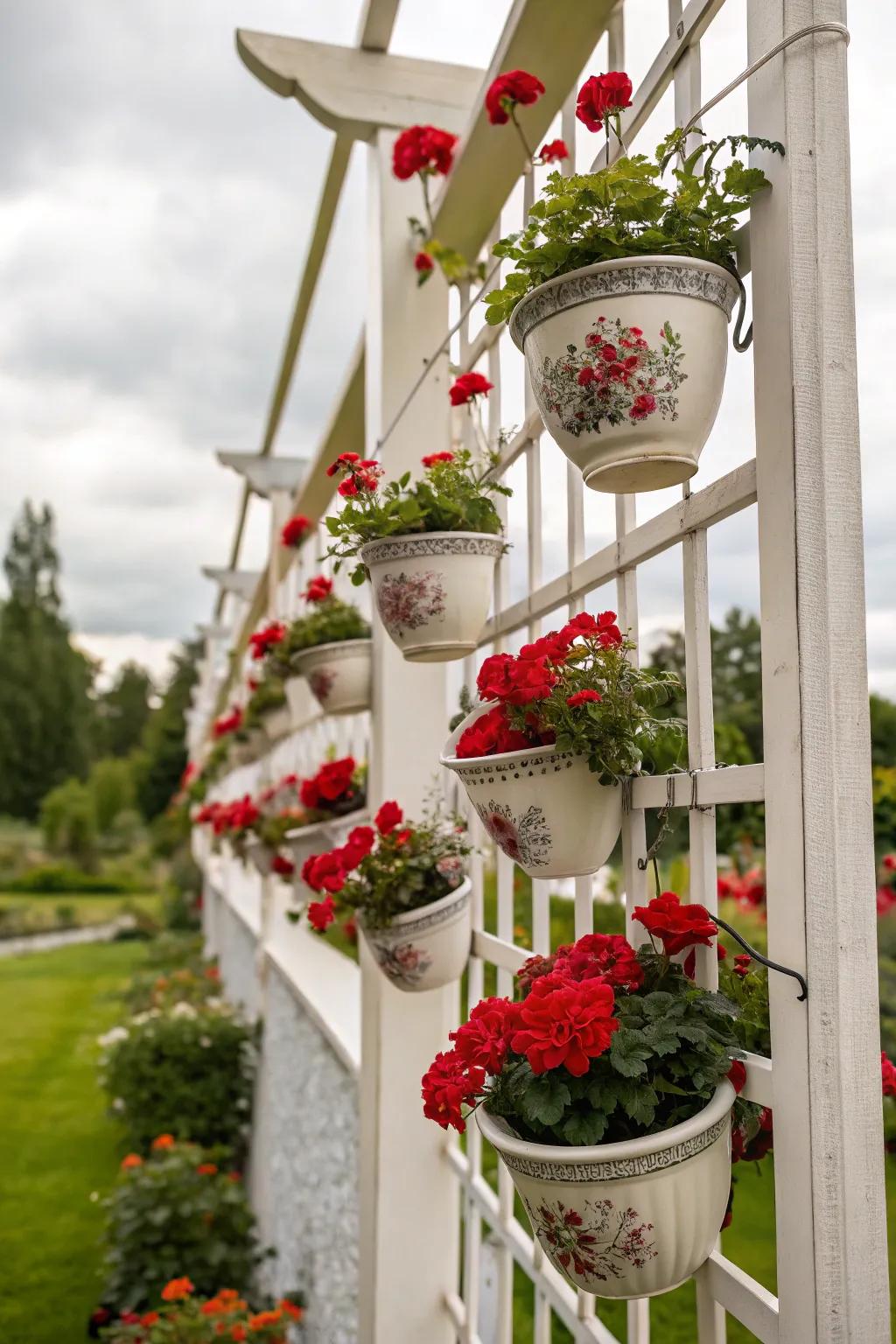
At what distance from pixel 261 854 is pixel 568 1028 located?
3.53 meters

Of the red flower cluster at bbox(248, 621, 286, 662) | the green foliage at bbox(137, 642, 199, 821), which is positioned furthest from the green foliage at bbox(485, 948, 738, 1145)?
the green foliage at bbox(137, 642, 199, 821)

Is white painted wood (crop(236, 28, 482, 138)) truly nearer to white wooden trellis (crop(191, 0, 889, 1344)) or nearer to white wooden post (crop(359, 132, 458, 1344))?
white wooden post (crop(359, 132, 458, 1344))

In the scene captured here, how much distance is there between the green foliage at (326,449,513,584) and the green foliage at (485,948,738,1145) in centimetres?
85

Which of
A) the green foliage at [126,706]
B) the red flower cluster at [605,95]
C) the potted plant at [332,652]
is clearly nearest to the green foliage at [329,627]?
the potted plant at [332,652]

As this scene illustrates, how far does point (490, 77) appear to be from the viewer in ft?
5.86

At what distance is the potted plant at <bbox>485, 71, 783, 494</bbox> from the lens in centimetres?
97

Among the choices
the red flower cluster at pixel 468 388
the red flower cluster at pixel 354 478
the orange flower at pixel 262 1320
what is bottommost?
the orange flower at pixel 262 1320

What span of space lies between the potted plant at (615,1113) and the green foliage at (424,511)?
79cm

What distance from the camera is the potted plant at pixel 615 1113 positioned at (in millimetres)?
918

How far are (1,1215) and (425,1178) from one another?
394cm

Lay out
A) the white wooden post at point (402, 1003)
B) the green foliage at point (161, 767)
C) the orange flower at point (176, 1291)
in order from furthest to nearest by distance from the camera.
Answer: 1. the green foliage at point (161, 767)
2. the orange flower at point (176, 1291)
3. the white wooden post at point (402, 1003)

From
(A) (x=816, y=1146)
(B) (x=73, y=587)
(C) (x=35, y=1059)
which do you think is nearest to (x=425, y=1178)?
(A) (x=816, y=1146)

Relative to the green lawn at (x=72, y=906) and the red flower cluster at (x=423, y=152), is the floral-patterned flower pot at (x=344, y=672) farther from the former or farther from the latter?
the green lawn at (x=72, y=906)

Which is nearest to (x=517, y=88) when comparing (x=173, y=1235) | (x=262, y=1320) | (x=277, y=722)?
(x=262, y=1320)
